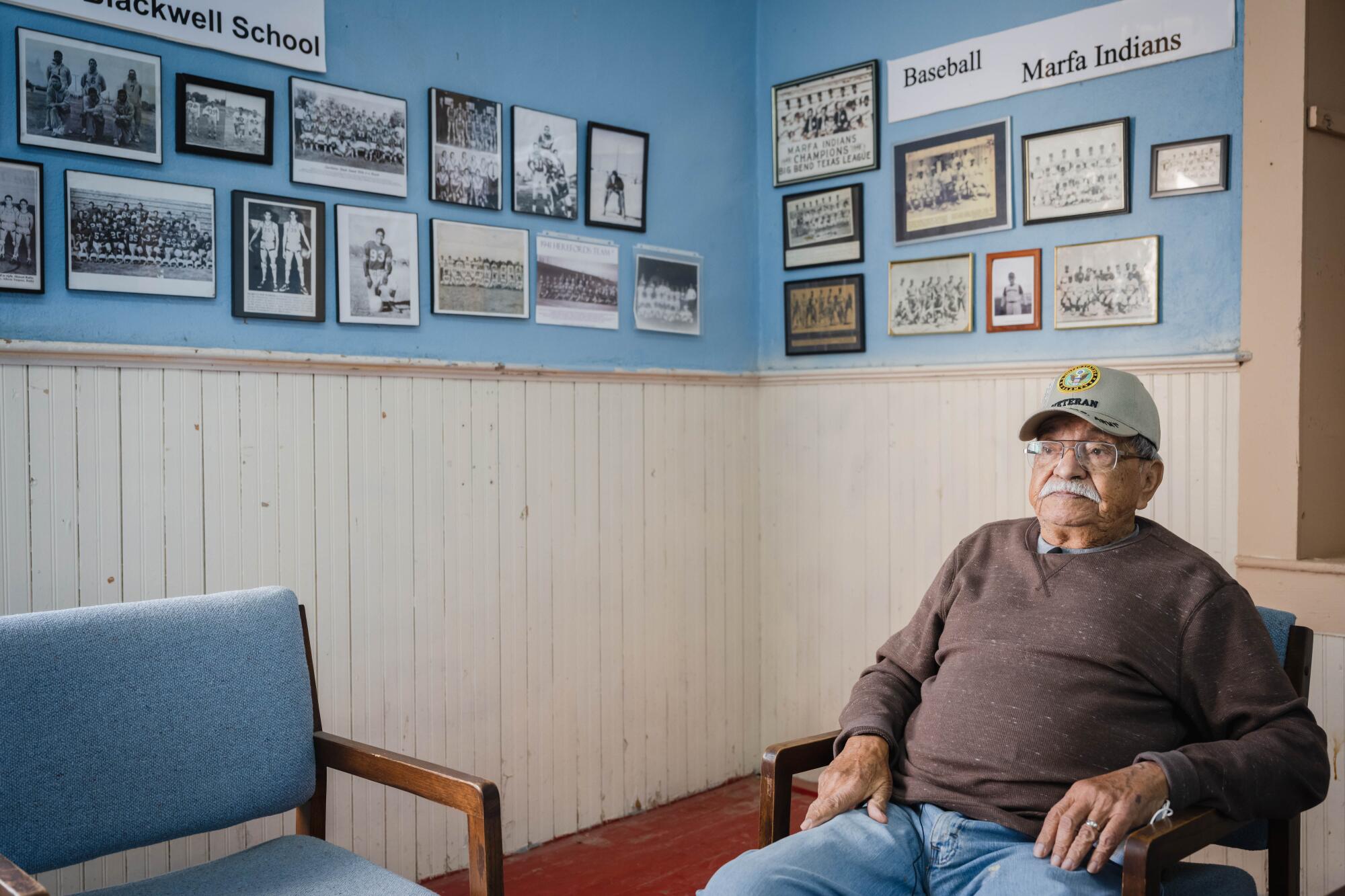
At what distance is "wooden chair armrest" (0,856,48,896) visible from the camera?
1332 mm

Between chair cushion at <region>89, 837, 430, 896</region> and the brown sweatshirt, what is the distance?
0.25 meters

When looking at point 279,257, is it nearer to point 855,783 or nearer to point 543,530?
point 543,530

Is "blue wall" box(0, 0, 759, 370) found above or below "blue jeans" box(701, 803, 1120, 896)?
above

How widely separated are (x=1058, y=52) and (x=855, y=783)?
2.23 meters

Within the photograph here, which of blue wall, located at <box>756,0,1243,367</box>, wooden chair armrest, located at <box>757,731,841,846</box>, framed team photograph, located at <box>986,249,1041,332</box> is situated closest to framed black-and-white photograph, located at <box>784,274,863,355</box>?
blue wall, located at <box>756,0,1243,367</box>

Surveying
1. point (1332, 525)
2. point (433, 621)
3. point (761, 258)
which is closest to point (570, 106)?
point (761, 258)

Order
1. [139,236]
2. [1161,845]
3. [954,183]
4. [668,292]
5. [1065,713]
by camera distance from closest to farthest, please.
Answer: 1. [1161,845]
2. [1065,713]
3. [139,236]
4. [954,183]
5. [668,292]

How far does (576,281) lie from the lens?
10.8 feet

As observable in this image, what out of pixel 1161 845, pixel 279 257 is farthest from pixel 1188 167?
pixel 279 257

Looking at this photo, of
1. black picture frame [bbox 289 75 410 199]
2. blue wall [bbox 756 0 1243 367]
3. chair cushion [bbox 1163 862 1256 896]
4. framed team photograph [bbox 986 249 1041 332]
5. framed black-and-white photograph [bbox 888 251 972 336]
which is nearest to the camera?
chair cushion [bbox 1163 862 1256 896]

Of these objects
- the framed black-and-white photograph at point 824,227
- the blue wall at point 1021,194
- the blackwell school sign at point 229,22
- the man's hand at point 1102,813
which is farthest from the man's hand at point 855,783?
the blackwell school sign at point 229,22

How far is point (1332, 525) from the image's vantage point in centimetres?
→ 274

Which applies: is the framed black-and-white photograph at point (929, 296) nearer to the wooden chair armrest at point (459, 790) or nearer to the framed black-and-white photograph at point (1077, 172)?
the framed black-and-white photograph at point (1077, 172)

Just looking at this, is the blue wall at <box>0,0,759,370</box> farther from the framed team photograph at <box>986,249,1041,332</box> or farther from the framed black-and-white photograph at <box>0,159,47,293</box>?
the framed team photograph at <box>986,249,1041,332</box>
